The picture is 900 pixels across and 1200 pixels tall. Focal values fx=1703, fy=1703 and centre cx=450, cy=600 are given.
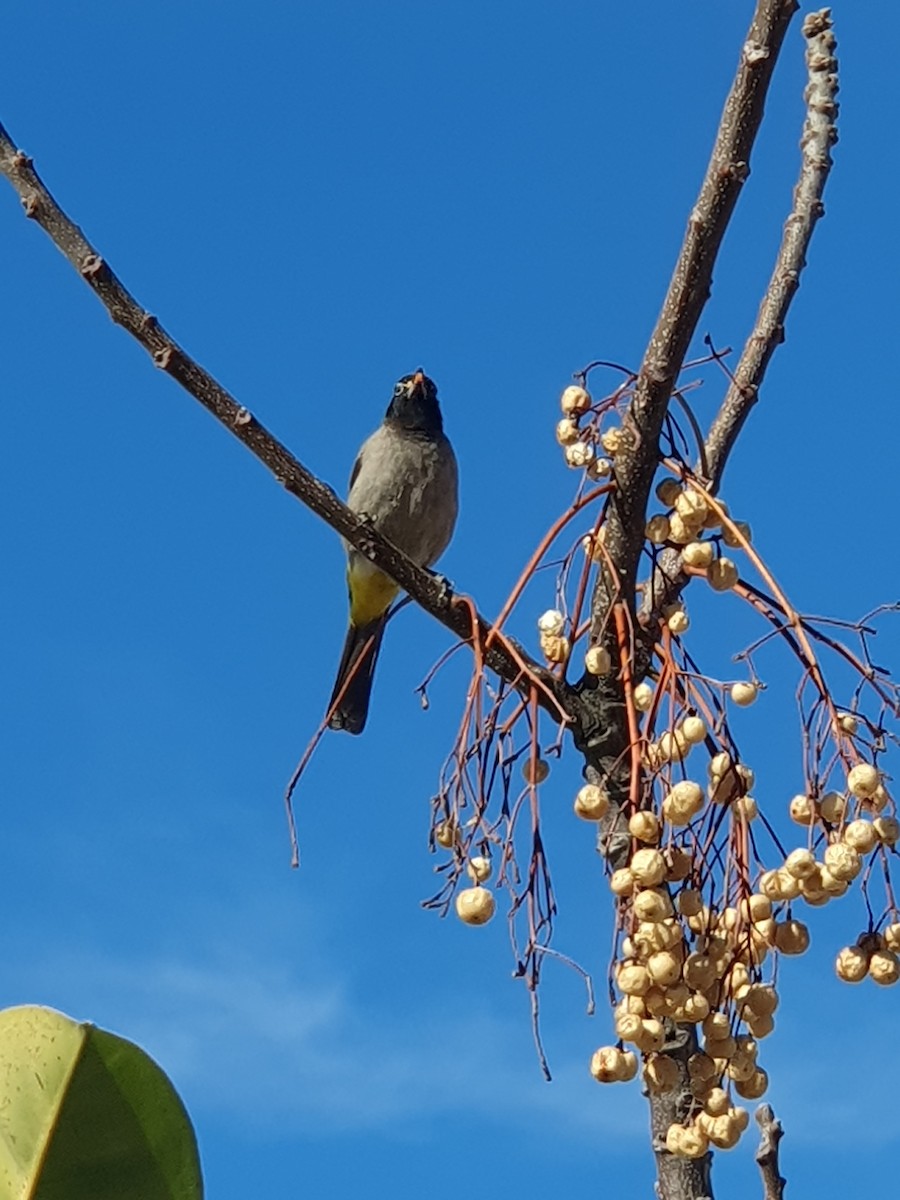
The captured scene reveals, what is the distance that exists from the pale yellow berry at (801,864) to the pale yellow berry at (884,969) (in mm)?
158

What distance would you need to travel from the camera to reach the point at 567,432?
2.46 meters

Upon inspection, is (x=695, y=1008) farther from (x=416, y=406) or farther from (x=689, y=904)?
(x=416, y=406)

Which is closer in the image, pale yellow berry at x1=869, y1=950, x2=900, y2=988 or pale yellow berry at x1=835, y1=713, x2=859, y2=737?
pale yellow berry at x1=869, y1=950, x2=900, y2=988

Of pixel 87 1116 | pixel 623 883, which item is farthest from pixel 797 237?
pixel 87 1116

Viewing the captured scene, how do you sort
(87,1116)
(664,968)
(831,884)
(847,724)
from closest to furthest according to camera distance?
(87,1116) → (664,968) → (831,884) → (847,724)

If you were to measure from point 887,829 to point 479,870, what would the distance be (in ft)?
1.72

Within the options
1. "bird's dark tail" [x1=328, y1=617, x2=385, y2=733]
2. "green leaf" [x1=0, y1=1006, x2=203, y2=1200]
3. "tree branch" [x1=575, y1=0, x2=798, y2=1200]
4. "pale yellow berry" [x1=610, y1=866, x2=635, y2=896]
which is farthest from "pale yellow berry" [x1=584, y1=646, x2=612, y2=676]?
"bird's dark tail" [x1=328, y1=617, x2=385, y2=733]

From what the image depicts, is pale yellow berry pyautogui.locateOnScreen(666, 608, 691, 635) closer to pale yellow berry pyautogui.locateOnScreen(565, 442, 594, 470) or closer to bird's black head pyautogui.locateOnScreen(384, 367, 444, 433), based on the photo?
pale yellow berry pyautogui.locateOnScreen(565, 442, 594, 470)

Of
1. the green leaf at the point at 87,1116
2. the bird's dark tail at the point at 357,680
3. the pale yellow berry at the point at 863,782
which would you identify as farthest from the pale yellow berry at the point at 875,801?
the bird's dark tail at the point at 357,680

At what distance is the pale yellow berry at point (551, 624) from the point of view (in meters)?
2.41

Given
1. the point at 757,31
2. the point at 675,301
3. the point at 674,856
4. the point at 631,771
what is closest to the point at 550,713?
the point at 631,771

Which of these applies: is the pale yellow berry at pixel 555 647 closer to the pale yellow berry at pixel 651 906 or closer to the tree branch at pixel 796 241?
the pale yellow berry at pixel 651 906

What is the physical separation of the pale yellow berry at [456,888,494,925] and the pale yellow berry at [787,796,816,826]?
40 cm

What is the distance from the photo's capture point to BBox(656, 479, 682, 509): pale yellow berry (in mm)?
2396
